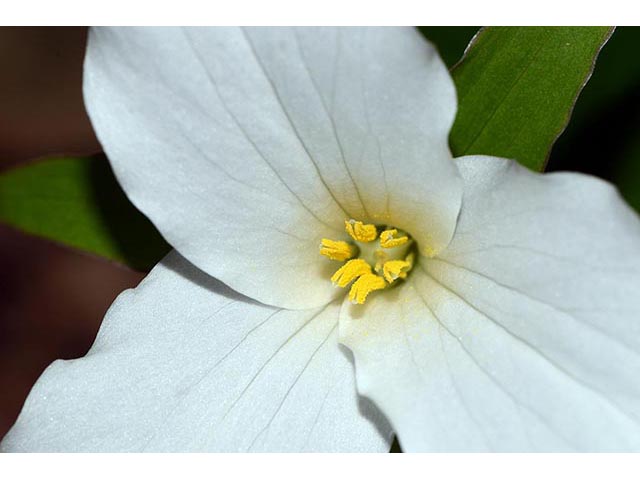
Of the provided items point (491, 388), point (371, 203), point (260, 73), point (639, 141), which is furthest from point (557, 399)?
point (639, 141)

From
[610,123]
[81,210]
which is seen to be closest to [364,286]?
[81,210]

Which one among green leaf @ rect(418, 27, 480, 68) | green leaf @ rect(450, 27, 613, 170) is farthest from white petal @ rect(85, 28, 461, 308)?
green leaf @ rect(418, 27, 480, 68)

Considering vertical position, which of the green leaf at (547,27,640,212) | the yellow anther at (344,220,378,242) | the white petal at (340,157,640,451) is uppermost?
the yellow anther at (344,220,378,242)

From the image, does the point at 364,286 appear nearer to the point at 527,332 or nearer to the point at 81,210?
the point at 527,332

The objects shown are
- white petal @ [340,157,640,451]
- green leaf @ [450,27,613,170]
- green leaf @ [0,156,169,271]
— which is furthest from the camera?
green leaf @ [0,156,169,271]

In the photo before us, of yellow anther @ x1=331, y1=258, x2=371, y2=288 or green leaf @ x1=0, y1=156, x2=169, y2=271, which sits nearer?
yellow anther @ x1=331, y1=258, x2=371, y2=288

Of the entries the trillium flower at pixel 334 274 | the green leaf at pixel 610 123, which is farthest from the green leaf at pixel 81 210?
the green leaf at pixel 610 123

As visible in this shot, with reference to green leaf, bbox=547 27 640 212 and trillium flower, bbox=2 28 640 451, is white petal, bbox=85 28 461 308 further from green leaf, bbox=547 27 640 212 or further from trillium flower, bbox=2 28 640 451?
green leaf, bbox=547 27 640 212
